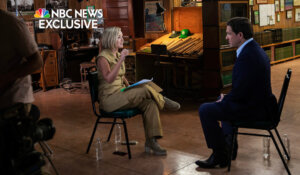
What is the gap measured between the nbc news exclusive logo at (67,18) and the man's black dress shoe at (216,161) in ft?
21.7

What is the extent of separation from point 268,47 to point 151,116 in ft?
25.7

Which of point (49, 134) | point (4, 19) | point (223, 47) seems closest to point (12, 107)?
point (49, 134)

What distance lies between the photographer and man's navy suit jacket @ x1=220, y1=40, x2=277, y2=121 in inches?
140

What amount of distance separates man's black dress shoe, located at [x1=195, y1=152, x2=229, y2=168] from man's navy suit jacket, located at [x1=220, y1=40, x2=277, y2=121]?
425 millimetres

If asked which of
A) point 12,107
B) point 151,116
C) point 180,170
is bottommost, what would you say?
point 180,170

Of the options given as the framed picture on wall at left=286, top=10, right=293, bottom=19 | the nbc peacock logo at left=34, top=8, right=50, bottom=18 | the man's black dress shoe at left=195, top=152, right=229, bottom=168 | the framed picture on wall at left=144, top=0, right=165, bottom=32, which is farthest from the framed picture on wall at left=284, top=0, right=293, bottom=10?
the man's black dress shoe at left=195, top=152, right=229, bottom=168

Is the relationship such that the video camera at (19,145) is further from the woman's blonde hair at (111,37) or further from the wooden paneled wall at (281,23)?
the wooden paneled wall at (281,23)

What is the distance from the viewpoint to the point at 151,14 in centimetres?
874

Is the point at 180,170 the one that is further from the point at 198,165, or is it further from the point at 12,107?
the point at 12,107

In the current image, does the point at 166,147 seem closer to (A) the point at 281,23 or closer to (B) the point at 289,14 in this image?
(A) the point at 281,23

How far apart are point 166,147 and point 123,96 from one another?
84 centimetres

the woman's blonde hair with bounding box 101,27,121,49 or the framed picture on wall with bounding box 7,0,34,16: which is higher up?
the framed picture on wall with bounding box 7,0,34,16

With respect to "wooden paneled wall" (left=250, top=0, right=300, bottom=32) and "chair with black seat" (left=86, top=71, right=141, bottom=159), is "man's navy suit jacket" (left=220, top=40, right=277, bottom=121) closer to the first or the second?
"chair with black seat" (left=86, top=71, right=141, bottom=159)

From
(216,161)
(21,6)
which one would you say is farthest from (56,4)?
(216,161)
